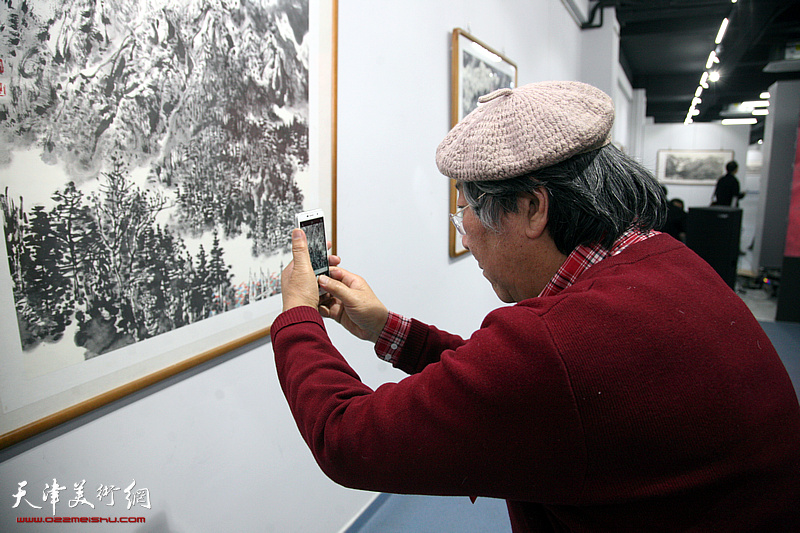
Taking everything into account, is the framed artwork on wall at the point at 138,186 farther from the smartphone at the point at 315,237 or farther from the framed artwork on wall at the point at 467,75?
the framed artwork on wall at the point at 467,75

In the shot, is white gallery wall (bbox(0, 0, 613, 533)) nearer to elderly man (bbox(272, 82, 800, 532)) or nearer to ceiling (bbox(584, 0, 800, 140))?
elderly man (bbox(272, 82, 800, 532))

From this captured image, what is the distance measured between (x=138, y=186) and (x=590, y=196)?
88 centimetres

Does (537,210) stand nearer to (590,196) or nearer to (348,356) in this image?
(590,196)

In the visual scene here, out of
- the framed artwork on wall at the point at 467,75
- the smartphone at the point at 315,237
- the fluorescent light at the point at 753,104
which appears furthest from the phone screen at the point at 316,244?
the fluorescent light at the point at 753,104

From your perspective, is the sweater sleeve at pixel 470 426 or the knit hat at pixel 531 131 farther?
the knit hat at pixel 531 131

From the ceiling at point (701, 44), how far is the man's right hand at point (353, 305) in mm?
5561

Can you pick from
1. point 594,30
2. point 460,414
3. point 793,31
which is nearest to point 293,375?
point 460,414

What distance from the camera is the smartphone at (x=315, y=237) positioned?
1145 mm

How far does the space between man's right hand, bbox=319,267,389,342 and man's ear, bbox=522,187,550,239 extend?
1.52 feet

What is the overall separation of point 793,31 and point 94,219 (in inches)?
339

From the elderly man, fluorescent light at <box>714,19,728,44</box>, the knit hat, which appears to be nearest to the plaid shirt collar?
the elderly man

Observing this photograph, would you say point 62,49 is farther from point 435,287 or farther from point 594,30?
point 594,30

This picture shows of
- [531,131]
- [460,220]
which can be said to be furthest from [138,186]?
[531,131]

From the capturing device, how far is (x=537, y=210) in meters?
0.88
